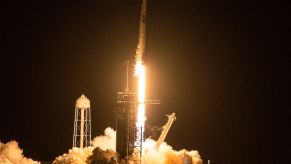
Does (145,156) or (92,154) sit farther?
(145,156)

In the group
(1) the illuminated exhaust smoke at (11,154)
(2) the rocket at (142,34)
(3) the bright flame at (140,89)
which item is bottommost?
(1) the illuminated exhaust smoke at (11,154)

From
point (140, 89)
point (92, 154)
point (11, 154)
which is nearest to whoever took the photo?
point (92, 154)

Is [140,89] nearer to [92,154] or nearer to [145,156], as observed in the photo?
[145,156]

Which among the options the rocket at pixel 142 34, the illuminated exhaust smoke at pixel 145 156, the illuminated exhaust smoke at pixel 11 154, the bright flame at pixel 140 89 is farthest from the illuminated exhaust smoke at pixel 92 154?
the rocket at pixel 142 34

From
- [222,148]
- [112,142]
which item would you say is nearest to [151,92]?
[222,148]

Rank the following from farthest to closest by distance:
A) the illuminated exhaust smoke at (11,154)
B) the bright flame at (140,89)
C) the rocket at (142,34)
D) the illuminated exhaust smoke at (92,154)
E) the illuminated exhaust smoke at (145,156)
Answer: the illuminated exhaust smoke at (11,154) → the bright flame at (140,89) → the rocket at (142,34) → the illuminated exhaust smoke at (145,156) → the illuminated exhaust smoke at (92,154)

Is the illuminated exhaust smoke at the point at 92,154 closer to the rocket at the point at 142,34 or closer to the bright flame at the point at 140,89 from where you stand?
the bright flame at the point at 140,89

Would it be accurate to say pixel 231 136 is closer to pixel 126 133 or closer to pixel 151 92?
pixel 151 92

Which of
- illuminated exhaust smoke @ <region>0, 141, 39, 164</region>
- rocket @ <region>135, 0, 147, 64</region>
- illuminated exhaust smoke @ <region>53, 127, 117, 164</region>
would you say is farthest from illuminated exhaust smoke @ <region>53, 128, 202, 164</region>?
rocket @ <region>135, 0, 147, 64</region>

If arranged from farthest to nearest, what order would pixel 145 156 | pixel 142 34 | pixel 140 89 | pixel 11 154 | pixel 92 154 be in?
pixel 11 154 → pixel 140 89 → pixel 142 34 → pixel 145 156 → pixel 92 154

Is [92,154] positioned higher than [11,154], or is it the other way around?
[92,154]

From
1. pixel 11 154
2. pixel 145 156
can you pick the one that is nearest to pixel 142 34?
pixel 145 156

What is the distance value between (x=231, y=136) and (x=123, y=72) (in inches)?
674

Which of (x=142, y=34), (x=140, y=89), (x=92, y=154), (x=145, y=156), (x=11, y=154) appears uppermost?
(x=142, y=34)
